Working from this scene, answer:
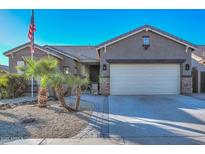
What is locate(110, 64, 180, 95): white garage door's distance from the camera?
611 inches

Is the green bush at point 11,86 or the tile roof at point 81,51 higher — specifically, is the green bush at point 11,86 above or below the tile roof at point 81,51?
below

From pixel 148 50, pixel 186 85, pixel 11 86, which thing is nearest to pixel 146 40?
pixel 148 50

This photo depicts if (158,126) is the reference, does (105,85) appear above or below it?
above

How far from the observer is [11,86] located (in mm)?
13492

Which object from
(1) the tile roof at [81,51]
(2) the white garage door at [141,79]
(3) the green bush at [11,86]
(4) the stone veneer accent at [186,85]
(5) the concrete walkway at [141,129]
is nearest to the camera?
(5) the concrete walkway at [141,129]

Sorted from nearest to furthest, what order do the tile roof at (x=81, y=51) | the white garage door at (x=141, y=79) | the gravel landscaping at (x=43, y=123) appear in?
the gravel landscaping at (x=43, y=123), the white garage door at (x=141, y=79), the tile roof at (x=81, y=51)

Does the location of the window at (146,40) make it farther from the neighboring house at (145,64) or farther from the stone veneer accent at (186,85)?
the stone veneer accent at (186,85)

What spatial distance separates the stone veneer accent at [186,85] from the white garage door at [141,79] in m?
0.77

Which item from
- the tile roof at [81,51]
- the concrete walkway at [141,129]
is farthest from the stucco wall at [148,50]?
the concrete walkway at [141,129]

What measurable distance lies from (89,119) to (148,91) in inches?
347

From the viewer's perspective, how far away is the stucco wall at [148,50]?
16.1 meters

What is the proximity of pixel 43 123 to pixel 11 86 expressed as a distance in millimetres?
7560

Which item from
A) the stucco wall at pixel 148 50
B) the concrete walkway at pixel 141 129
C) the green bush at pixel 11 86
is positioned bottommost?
the concrete walkway at pixel 141 129

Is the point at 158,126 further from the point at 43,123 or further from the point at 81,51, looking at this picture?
the point at 81,51
